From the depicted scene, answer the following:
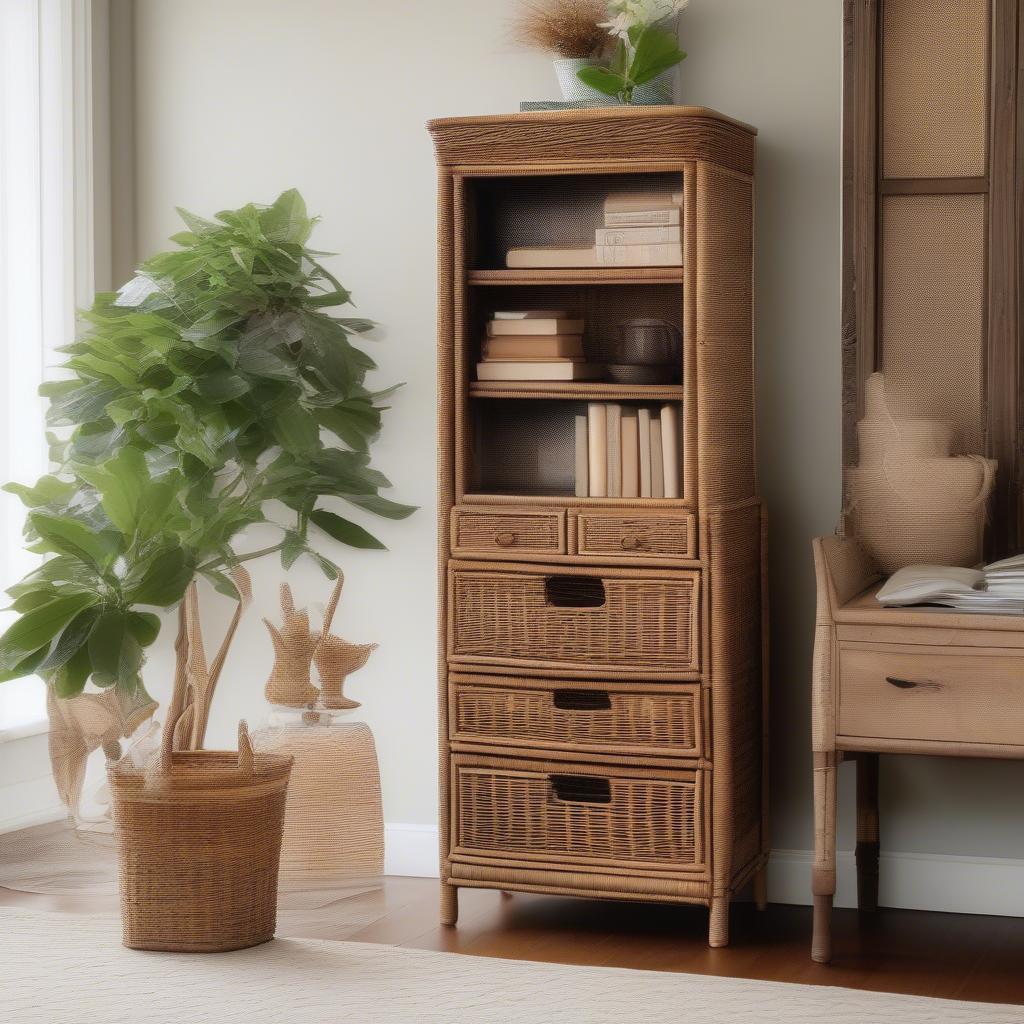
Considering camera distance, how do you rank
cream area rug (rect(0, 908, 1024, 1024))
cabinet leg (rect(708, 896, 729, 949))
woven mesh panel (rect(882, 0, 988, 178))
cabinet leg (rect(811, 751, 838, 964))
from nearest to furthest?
cream area rug (rect(0, 908, 1024, 1024)) → cabinet leg (rect(811, 751, 838, 964)) → cabinet leg (rect(708, 896, 729, 949)) → woven mesh panel (rect(882, 0, 988, 178))

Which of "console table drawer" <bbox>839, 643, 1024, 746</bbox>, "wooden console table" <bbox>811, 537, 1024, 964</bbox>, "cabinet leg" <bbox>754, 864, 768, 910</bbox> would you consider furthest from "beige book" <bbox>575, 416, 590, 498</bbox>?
"cabinet leg" <bbox>754, 864, 768, 910</bbox>

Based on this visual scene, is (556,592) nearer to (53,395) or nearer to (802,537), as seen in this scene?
(802,537)

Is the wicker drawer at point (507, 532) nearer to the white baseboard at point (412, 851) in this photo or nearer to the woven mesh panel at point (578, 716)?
the woven mesh panel at point (578, 716)

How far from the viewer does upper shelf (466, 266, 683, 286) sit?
3320 millimetres

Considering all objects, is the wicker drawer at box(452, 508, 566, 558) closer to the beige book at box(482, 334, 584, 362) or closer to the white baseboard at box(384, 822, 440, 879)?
the beige book at box(482, 334, 584, 362)

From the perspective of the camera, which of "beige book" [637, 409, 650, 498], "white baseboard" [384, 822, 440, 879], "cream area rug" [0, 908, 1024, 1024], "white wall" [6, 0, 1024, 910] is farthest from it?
"white baseboard" [384, 822, 440, 879]

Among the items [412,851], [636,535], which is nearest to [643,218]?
[636,535]

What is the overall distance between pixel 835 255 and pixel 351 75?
51.3 inches

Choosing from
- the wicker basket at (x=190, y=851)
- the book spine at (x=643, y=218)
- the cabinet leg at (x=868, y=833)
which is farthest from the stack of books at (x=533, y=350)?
the cabinet leg at (x=868, y=833)

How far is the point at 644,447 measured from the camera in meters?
3.37

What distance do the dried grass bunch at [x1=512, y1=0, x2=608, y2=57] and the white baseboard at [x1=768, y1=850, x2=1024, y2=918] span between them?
1.91 m

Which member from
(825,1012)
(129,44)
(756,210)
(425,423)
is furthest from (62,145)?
(825,1012)

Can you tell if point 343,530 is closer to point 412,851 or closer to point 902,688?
point 412,851

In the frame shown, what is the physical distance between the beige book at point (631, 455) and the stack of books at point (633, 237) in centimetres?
33
